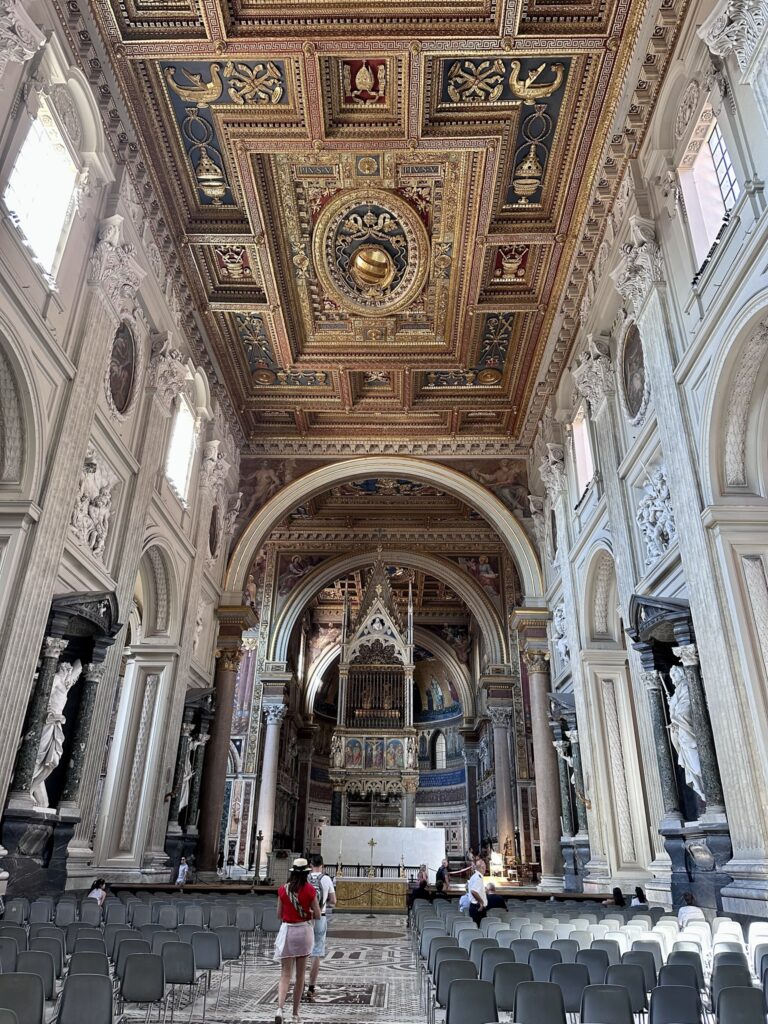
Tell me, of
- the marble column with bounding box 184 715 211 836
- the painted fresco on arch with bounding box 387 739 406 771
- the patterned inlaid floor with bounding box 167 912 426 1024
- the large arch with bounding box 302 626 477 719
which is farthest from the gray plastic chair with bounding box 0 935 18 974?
the large arch with bounding box 302 626 477 719

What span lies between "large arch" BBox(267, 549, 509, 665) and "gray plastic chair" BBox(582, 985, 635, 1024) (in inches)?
870

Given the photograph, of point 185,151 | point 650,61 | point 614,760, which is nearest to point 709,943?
point 614,760

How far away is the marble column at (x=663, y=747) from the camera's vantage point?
10.2 m

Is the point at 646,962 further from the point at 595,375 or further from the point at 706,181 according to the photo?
the point at 595,375

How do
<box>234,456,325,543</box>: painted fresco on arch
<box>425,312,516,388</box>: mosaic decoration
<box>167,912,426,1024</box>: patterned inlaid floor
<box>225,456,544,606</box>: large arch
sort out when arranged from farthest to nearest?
<box>234,456,325,543</box>: painted fresco on arch < <box>225,456,544,606</box>: large arch < <box>425,312,516,388</box>: mosaic decoration < <box>167,912,426,1024</box>: patterned inlaid floor

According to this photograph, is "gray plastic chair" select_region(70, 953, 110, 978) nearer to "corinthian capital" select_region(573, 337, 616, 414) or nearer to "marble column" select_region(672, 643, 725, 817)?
"marble column" select_region(672, 643, 725, 817)

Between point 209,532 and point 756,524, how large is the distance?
12609 mm

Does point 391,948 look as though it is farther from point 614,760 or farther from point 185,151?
point 185,151

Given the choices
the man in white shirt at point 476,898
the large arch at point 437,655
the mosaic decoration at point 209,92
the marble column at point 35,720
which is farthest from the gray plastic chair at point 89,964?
the large arch at point 437,655

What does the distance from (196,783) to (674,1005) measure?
13814mm

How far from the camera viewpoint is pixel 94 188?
11125 millimetres

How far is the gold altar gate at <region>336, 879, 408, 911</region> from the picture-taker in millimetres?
16891

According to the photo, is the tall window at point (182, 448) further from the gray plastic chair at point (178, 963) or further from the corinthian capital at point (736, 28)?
the corinthian capital at point (736, 28)

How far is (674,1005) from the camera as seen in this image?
418 centimetres
